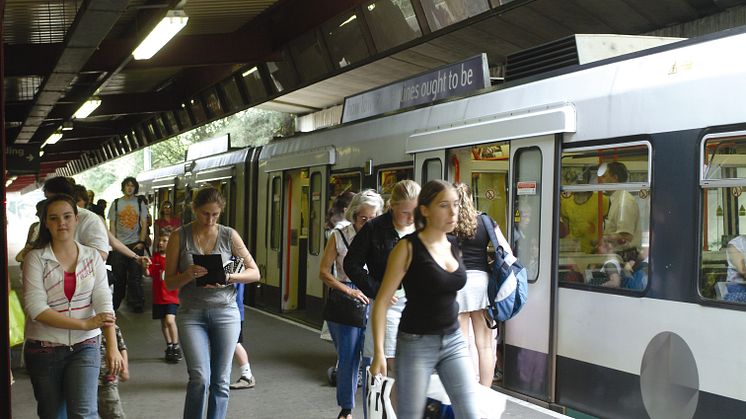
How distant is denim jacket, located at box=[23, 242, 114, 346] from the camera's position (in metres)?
4.87

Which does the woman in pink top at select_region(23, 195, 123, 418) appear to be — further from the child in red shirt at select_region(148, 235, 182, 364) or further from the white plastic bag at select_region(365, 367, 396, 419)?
the child in red shirt at select_region(148, 235, 182, 364)

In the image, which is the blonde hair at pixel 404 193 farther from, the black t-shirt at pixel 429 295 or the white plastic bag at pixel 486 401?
the white plastic bag at pixel 486 401

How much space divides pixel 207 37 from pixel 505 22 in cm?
543

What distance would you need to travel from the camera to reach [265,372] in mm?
9211

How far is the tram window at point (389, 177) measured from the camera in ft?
32.3

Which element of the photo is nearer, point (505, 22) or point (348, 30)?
point (505, 22)

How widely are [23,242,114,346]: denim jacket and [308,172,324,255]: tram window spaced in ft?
24.1

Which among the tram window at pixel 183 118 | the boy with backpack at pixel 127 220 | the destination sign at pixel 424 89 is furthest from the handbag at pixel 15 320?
the tram window at pixel 183 118

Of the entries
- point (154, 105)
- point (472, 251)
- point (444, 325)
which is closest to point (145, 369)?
point (472, 251)

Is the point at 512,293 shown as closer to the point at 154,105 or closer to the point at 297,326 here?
the point at 297,326

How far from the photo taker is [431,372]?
15.6 ft

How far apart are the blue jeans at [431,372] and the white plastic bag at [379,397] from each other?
7cm

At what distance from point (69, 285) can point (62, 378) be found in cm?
51

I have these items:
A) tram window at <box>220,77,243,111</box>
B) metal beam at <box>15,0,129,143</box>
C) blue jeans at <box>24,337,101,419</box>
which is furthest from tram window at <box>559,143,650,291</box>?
tram window at <box>220,77,243,111</box>
